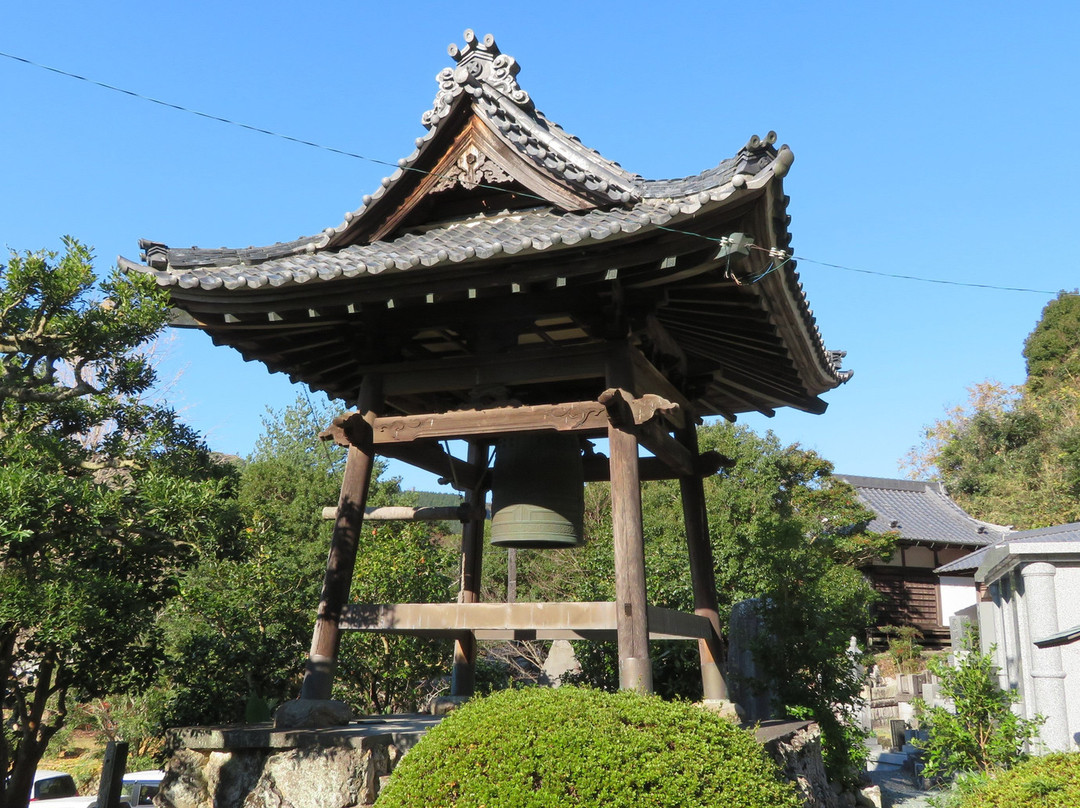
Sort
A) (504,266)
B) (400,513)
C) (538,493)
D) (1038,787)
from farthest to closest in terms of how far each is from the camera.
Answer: (400,513)
(538,493)
(504,266)
(1038,787)

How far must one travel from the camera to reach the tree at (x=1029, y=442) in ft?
98.2

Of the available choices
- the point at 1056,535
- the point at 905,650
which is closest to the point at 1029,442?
the point at 905,650

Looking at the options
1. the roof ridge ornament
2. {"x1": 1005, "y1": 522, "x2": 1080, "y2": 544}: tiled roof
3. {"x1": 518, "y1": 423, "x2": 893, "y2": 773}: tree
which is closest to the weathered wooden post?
the roof ridge ornament

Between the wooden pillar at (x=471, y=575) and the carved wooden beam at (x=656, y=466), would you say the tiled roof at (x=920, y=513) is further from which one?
the wooden pillar at (x=471, y=575)

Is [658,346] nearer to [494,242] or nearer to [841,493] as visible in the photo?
[494,242]

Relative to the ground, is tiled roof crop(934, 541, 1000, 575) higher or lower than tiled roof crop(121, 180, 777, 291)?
lower

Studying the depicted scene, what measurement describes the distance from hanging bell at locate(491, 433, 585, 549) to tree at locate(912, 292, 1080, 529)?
77.8 ft

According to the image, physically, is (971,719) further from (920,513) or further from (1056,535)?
(920,513)

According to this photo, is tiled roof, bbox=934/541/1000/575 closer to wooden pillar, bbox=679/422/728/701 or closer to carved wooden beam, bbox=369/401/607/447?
wooden pillar, bbox=679/422/728/701

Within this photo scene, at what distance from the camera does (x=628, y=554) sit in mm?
6648

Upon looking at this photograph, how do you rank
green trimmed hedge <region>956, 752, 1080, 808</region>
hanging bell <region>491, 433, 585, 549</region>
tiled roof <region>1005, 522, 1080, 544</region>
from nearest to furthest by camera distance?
green trimmed hedge <region>956, 752, 1080, 808</region>, hanging bell <region>491, 433, 585, 549</region>, tiled roof <region>1005, 522, 1080, 544</region>

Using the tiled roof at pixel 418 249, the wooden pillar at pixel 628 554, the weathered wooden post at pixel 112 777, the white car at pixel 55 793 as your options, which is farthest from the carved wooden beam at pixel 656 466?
the white car at pixel 55 793

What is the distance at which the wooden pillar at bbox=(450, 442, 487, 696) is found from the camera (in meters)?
9.65

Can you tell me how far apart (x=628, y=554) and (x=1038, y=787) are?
3154 millimetres
